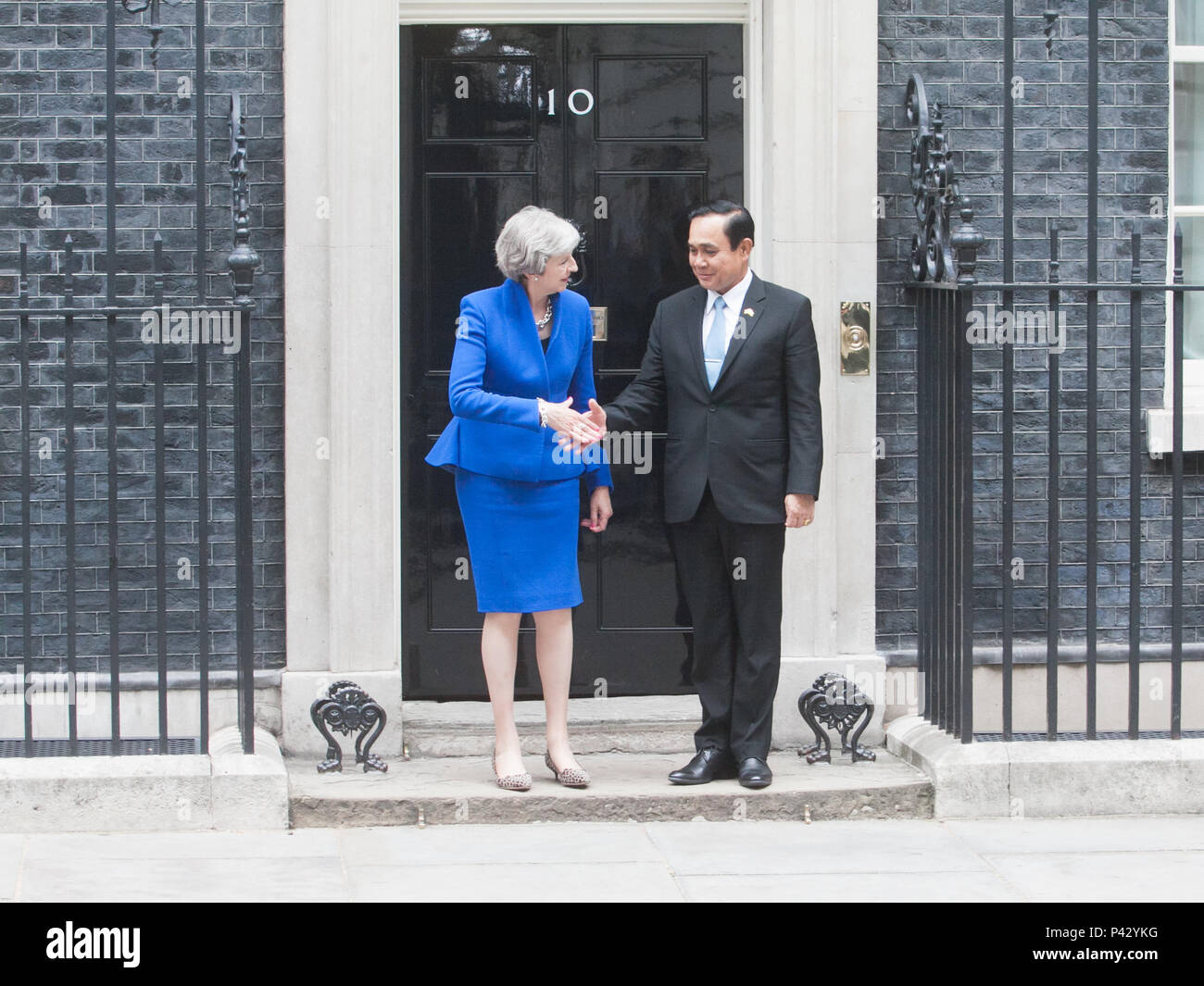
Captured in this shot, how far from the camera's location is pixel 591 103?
684 cm

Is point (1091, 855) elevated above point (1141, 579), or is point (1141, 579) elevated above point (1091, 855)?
point (1141, 579)

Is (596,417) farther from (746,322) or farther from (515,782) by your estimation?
(515,782)

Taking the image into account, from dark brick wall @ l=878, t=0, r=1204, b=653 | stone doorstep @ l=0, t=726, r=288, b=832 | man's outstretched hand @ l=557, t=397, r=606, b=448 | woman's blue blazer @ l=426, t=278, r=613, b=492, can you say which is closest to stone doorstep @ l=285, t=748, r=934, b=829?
stone doorstep @ l=0, t=726, r=288, b=832

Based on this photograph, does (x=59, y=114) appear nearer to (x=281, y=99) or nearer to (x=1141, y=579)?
(x=281, y=99)

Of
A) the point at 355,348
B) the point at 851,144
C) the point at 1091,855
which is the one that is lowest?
the point at 1091,855

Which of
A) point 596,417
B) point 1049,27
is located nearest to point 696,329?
point 596,417

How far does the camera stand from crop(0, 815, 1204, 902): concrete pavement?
16.7 feet

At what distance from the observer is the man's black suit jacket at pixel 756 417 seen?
19.5 ft

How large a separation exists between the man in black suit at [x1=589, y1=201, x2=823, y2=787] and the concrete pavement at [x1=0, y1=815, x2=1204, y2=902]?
0.44 m

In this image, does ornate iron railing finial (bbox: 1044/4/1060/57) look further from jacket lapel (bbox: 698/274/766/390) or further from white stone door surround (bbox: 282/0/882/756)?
jacket lapel (bbox: 698/274/766/390)

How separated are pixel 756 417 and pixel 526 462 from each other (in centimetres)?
78

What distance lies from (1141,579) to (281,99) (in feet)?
12.2

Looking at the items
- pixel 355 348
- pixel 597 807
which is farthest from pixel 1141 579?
pixel 355 348

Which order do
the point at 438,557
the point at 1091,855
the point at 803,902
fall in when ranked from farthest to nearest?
1. the point at 438,557
2. the point at 1091,855
3. the point at 803,902
